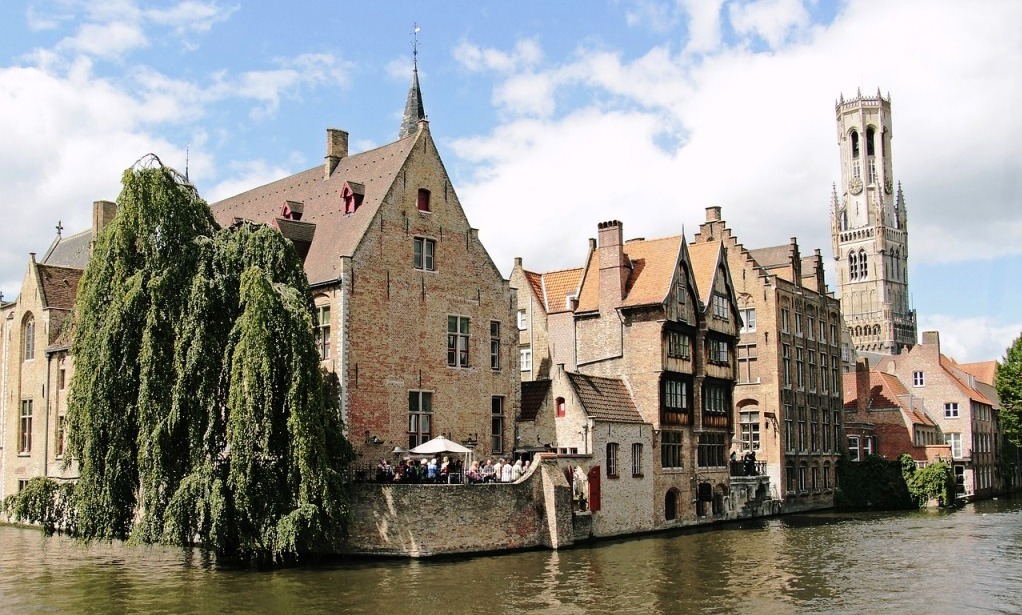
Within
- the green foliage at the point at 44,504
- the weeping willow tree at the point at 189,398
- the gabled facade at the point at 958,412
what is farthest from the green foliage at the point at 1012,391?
the green foliage at the point at 44,504

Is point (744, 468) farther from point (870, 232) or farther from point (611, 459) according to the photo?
point (870, 232)

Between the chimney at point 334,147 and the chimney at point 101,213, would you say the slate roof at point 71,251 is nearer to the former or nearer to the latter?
the chimney at point 101,213

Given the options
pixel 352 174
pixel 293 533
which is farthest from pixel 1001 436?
pixel 293 533

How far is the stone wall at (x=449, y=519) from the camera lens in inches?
1140

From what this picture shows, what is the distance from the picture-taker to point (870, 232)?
489 feet

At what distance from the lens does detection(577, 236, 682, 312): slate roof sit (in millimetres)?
39406

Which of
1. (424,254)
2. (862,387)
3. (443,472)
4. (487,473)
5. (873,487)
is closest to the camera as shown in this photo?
(443,472)

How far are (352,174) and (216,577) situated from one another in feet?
55.3

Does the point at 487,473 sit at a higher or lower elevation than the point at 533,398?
lower

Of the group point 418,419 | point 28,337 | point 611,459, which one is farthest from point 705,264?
point 28,337

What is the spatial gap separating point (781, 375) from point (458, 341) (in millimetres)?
21351

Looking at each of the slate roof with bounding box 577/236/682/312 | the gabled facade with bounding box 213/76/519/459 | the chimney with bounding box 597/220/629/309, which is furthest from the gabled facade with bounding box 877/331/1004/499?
the gabled facade with bounding box 213/76/519/459

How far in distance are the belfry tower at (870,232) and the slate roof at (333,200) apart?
388ft

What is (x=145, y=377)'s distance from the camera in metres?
25.8
